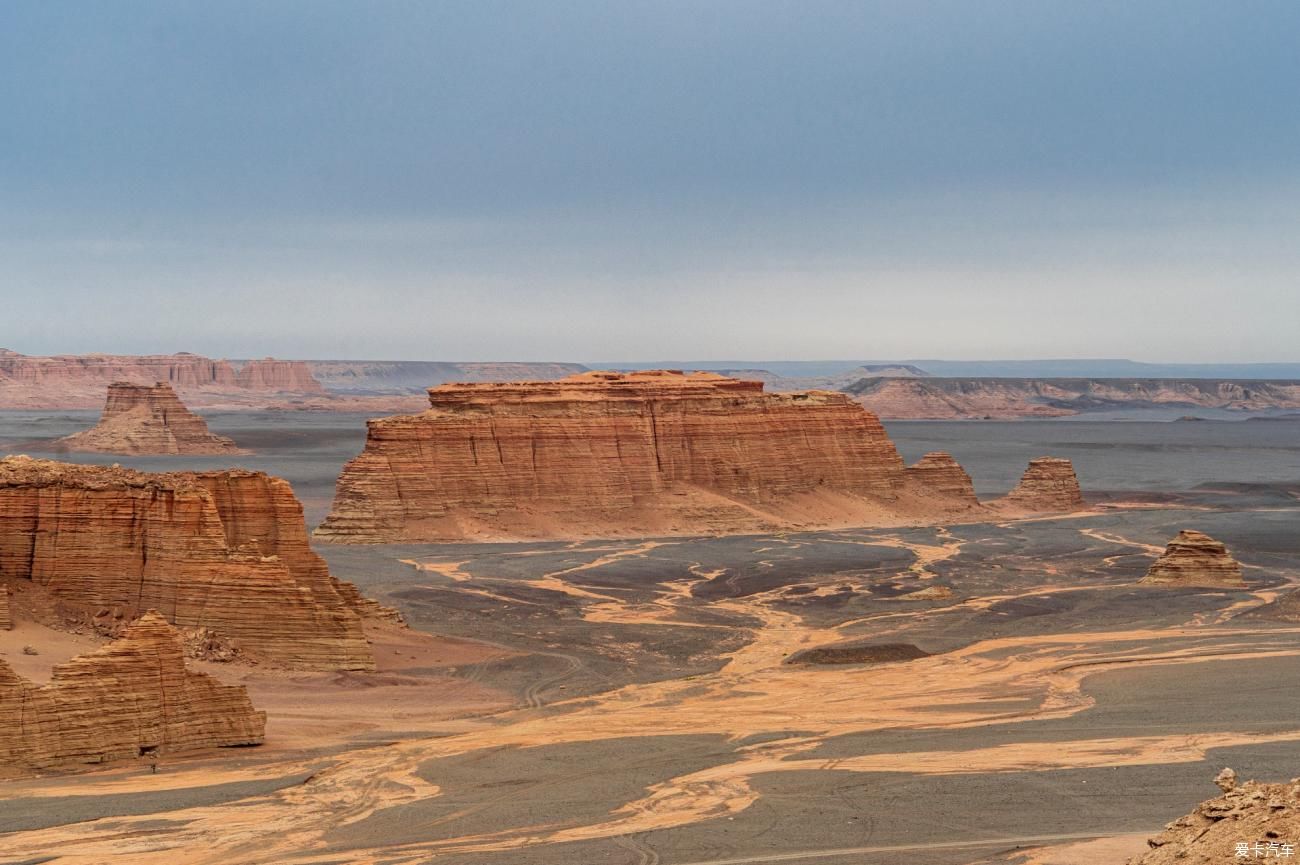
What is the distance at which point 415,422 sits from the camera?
266 ft

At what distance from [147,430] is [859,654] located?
129 metres

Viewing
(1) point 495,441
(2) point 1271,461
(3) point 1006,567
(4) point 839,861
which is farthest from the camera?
(2) point 1271,461

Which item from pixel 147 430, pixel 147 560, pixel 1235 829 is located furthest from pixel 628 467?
pixel 147 430

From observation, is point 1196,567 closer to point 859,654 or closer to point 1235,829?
point 859,654

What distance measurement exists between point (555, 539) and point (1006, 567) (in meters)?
23.4

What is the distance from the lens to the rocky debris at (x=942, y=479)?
9331cm

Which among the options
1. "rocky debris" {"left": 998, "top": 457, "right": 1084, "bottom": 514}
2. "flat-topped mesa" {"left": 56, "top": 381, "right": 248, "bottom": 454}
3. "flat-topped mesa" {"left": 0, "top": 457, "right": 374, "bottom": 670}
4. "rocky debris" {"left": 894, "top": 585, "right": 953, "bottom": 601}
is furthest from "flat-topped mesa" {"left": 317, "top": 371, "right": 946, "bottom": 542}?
"flat-topped mesa" {"left": 56, "top": 381, "right": 248, "bottom": 454}

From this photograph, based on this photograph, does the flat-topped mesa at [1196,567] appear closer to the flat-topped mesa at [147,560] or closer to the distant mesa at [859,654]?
the distant mesa at [859,654]

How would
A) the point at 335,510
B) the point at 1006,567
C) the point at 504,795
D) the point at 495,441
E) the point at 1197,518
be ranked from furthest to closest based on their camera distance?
1. the point at 1197,518
2. the point at 495,441
3. the point at 335,510
4. the point at 1006,567
5. the point at 504,795

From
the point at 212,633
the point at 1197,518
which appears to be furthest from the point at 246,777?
the point at 1197,518

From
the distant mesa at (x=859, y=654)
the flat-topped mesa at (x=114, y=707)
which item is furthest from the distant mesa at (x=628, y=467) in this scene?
the flat-topped mesa at (x=114, y=707)

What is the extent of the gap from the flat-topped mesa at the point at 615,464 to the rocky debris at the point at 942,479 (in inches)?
51.6

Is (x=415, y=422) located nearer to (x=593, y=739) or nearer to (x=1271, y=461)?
(x=593, y=739)

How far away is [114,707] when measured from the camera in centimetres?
2664
